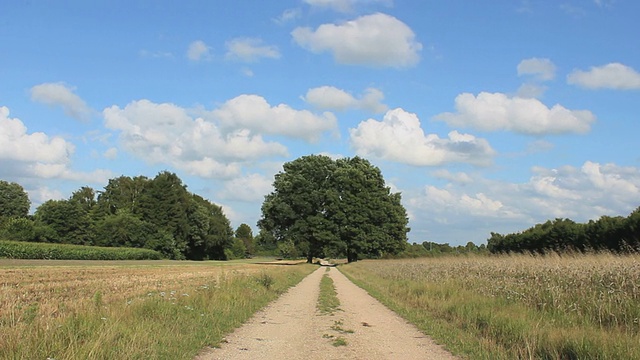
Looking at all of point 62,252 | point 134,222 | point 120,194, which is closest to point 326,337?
point 62,252

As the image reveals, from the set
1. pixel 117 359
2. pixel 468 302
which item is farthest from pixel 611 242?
pixel 117 359

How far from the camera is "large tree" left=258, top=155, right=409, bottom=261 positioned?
68750 millimetres

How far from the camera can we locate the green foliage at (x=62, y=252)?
184 ft

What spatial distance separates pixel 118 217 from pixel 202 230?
19.4 m

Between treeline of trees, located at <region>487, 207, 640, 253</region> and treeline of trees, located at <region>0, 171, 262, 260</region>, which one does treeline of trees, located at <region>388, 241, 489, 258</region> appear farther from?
treeline of trees, located at <region>0, 171, 262, 260</region>

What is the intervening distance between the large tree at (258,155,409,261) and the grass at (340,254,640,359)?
165 ft

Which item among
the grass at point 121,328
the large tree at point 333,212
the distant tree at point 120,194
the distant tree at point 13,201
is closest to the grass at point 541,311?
the grass at point 121,328

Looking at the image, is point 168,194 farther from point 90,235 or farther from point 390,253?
point 390,253

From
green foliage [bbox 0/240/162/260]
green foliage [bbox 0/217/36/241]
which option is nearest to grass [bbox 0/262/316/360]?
green foliage [bbox 0/240/162/260]

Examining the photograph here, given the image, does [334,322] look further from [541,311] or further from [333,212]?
[333,212]

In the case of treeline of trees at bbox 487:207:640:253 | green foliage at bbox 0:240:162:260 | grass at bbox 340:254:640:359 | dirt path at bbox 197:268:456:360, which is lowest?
dirt path at bbox 197:268:456:360

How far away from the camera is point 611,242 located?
42.7 meters

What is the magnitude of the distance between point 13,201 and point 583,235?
398 feet

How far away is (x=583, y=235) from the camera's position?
47.5 metres
